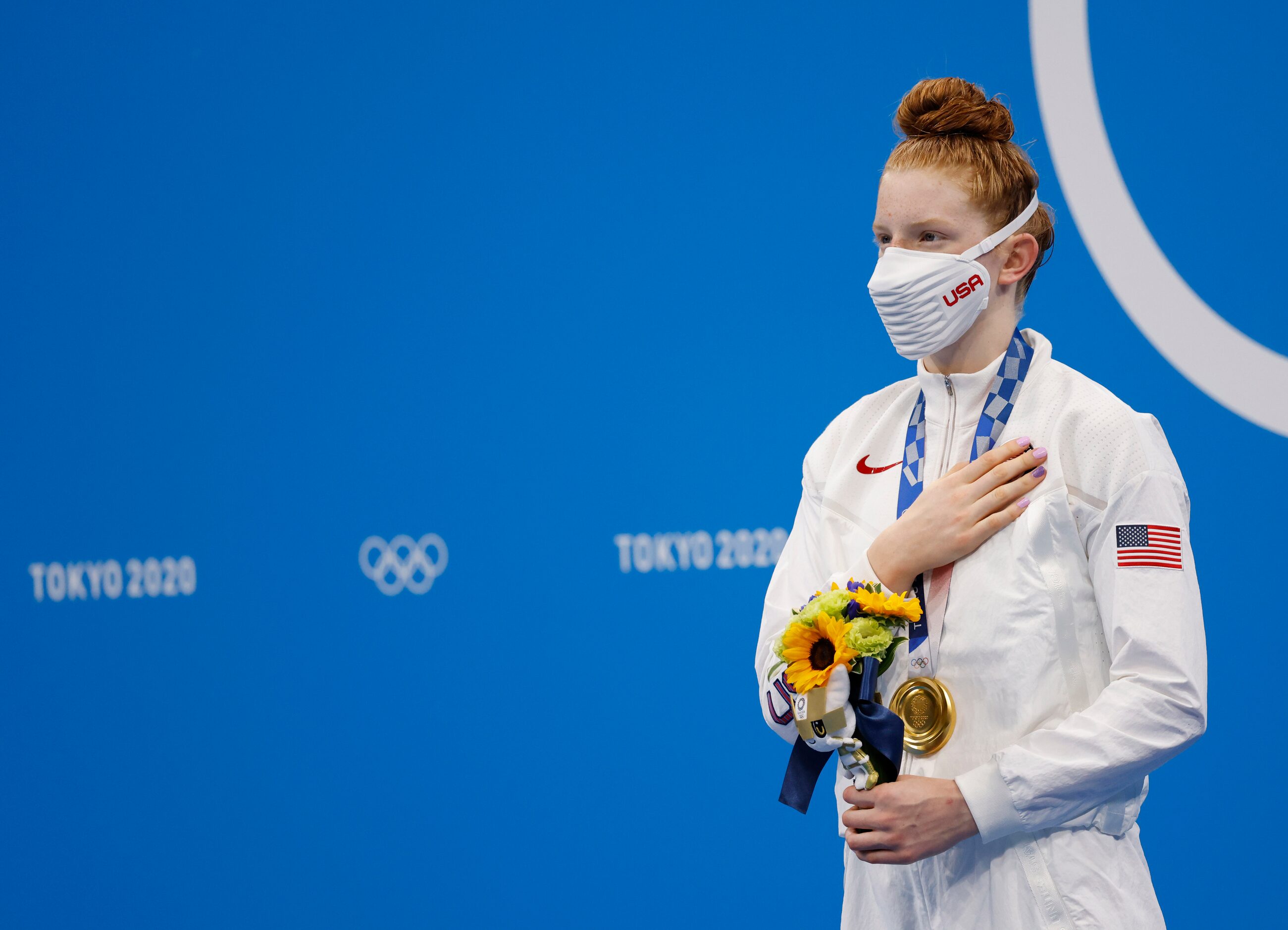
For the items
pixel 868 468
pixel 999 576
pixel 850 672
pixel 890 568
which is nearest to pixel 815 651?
pixel 850 672

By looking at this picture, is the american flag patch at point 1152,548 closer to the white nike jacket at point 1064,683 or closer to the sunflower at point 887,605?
the white nike jacket at point 1064,683

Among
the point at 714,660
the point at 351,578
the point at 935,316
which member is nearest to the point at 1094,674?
the point at 935,316

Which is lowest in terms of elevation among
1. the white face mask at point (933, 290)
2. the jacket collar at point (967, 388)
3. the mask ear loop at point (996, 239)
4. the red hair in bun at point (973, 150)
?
the jacket collar at point (967, 388)

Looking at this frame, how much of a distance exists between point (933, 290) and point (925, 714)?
620 mm

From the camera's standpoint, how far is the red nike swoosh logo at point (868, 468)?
180cm

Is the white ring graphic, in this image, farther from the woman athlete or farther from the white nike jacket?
the white nike jacket

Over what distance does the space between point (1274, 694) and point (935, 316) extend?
2.07 m

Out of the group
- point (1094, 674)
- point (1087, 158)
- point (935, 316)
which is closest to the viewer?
point (1094, 674)

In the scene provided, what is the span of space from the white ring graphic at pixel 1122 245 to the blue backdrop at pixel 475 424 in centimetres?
5

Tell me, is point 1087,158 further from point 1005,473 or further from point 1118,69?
point 1005,473

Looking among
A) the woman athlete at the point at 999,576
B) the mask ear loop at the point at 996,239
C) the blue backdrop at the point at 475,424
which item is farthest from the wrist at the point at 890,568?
the blue backdrop at the point at 475,424

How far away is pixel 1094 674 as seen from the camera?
5.09ft

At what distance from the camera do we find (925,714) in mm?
1604

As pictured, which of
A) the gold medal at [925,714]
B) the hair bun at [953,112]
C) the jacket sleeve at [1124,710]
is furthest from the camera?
the hair bun at [953,112]
